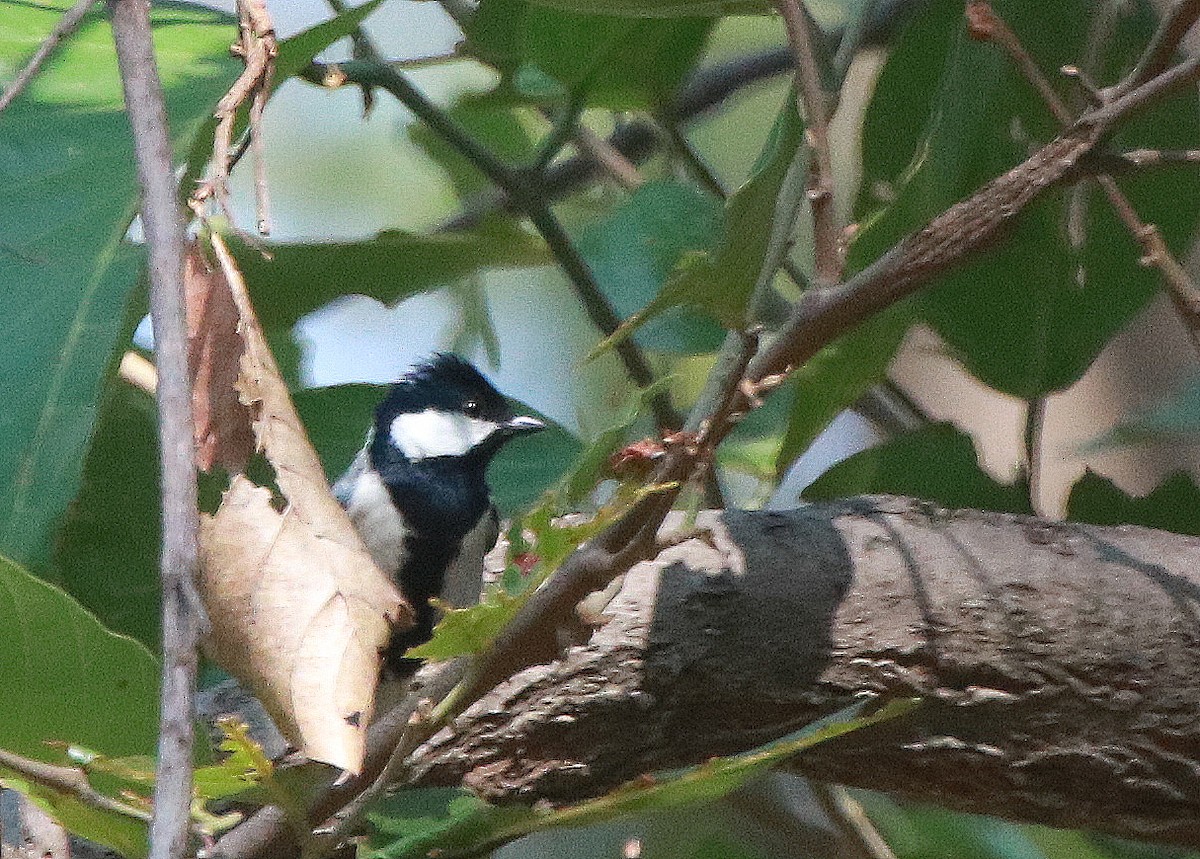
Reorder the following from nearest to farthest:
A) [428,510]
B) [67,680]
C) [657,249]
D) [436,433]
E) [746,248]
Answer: [67,680] < [746,248] < [657,249] < [428,510] < [436,433]

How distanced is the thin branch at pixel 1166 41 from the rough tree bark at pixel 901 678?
16.9 inches

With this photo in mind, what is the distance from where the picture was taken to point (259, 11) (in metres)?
0.83

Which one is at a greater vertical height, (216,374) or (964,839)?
(216,374)

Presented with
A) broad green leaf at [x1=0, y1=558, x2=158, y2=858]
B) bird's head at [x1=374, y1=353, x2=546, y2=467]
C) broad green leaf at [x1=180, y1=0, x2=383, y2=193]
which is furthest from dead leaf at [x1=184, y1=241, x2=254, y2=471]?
bird's head at [x1=374, y1=353, x2=546, y2=467]

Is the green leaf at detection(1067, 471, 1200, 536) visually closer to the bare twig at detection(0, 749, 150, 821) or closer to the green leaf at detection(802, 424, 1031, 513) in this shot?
the green leaf at detection(802, 424, 1031, 513)

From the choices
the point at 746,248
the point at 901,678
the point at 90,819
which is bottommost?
the point at 901,678

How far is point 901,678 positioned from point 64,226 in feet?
2.31

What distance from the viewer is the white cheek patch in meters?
1.89

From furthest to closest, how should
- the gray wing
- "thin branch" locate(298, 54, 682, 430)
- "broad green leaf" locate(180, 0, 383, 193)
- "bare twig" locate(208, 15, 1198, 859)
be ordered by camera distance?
1. the gray wing
2. "thin branch" locate(298, 54, 682, 430)
3. "broad green leaf" locate(180, 0, 383, 193)
4. "bare twig" locate(208, 15, 1198, 859)

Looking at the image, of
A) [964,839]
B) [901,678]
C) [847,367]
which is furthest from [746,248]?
[964,839]

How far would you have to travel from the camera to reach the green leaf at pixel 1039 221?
1356mm

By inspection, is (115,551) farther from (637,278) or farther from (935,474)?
(935,474)

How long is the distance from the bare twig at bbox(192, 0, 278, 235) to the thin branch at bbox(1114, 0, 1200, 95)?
1.62ft

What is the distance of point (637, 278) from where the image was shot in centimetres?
150
